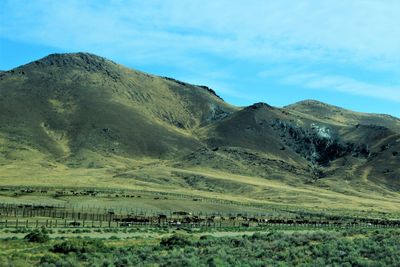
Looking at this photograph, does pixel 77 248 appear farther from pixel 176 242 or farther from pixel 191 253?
pixel 176 242

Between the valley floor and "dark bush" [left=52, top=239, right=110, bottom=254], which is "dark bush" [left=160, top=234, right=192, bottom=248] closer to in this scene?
the valley floor

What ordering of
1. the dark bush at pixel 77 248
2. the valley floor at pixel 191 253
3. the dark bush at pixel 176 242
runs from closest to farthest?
the valley floor at pixel 191 253 < the dark bush at pixel 77 248 < the dark bush at pixel 176 242

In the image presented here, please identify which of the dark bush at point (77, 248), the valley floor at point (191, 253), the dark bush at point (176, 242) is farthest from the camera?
the dark bush at point (176, 242)

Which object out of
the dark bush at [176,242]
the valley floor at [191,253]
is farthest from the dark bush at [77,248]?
the dark bush at [176,242]

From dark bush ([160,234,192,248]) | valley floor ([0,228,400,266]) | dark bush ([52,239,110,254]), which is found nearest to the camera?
valley floor ([0,228,400,266])

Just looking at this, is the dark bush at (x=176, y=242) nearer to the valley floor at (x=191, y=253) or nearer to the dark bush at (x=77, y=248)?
the valley floor at (x=191, y=253)

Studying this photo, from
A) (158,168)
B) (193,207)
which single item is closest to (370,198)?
(158,168)

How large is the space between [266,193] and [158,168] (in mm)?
44159

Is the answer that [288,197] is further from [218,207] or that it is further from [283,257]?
[283,257]

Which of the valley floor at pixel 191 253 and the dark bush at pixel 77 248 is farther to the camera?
the dark bush at pixel 77 248

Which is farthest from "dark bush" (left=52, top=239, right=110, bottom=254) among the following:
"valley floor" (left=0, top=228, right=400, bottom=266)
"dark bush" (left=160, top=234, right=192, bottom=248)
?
"dark bush" (left=160, top=234, right=192, bottom=248)

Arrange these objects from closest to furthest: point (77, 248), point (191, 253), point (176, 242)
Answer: point (191, 253) < point (77, 248) < point (176, 242)

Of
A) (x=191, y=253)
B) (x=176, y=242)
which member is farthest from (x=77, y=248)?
(x=176, y=242)

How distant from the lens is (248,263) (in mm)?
29719
